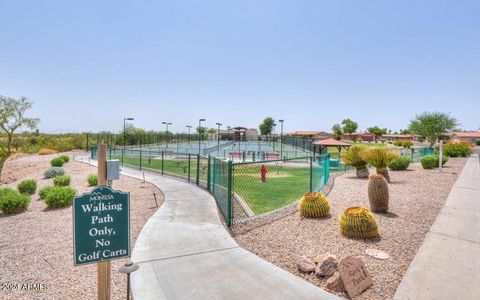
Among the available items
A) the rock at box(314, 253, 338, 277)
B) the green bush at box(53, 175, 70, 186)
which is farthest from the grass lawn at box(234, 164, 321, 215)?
the green bush at box(53, 175, 70, 186)

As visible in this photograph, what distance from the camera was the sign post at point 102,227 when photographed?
122 inches

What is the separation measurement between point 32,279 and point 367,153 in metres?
14.0

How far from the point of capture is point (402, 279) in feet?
15.2

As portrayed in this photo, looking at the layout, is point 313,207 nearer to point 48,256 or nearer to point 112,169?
point 112,169

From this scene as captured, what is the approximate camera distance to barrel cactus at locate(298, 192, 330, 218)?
25.9ft

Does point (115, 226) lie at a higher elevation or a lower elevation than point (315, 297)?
higher

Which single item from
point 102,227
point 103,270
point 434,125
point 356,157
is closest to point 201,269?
point 103,270

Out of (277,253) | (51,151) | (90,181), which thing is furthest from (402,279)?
(51,151)

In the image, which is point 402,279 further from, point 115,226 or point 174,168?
point 174,168

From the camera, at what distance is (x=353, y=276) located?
170 inches

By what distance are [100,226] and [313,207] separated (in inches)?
230

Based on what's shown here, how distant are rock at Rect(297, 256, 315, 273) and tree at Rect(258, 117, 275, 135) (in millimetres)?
117214

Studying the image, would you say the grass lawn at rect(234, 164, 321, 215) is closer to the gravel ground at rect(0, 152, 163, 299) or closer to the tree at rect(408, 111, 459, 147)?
the gravel ground at rect(0, 152, 163, 299)

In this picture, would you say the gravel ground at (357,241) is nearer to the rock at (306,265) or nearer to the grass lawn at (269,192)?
the rock at (306,265)
